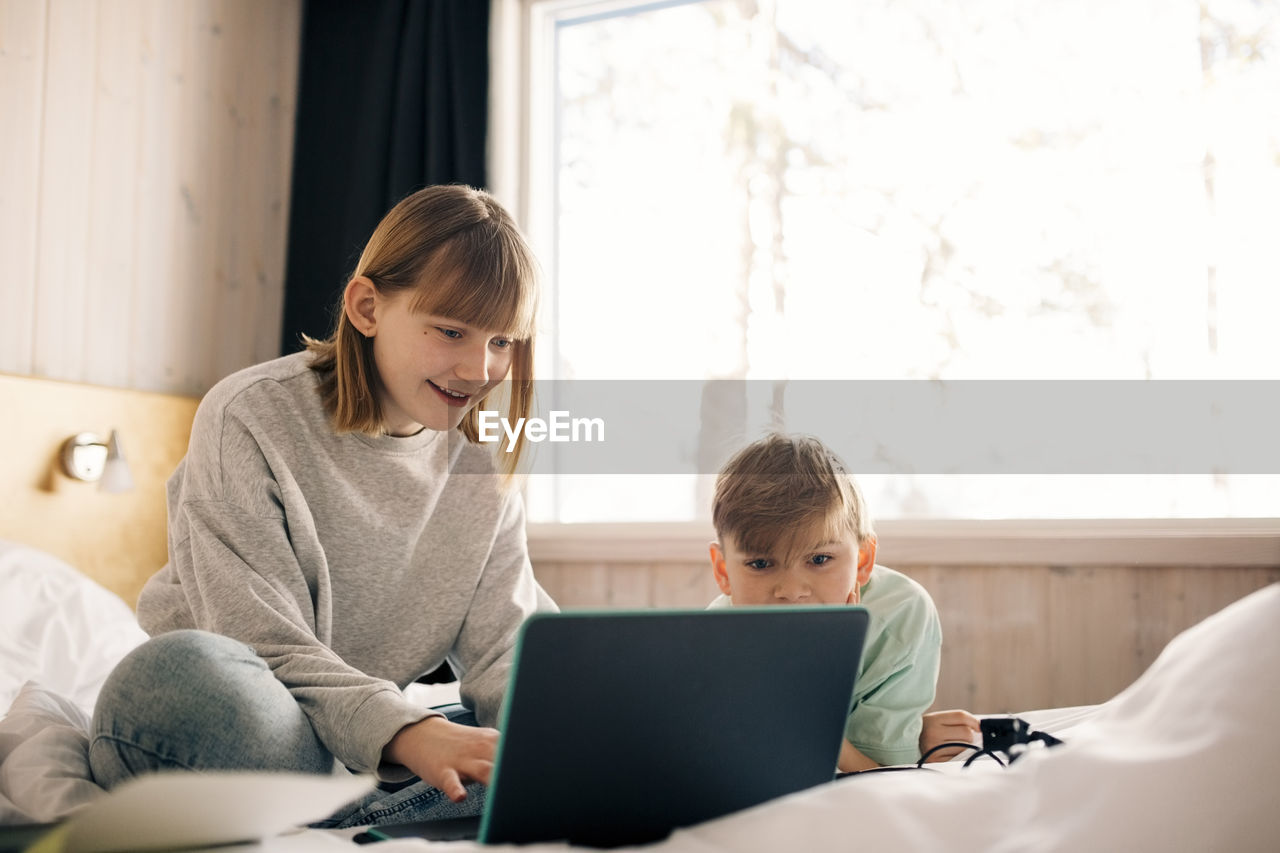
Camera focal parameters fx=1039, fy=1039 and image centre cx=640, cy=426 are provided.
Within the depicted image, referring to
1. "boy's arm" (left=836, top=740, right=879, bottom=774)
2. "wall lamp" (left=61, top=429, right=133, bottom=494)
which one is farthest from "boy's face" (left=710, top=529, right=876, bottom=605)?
"wall lamp" (left=61, top=429, right=133, bottom=494)

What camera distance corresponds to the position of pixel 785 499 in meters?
1.26

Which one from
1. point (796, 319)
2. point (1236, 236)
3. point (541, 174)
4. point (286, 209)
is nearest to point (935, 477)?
point (796, 319)

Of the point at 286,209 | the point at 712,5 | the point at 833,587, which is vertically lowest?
the point at 833,587

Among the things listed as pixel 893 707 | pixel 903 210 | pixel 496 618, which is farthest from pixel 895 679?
pixel 903 210

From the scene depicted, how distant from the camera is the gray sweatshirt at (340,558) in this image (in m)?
1.06

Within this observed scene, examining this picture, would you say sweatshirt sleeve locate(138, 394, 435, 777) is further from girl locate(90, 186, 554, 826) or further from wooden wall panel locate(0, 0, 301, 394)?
wooden wall panel locate(0, 0, 301, 394)

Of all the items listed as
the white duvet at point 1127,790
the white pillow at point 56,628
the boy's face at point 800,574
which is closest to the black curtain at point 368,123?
the white pillow at point 56,628

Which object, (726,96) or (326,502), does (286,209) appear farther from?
(326,502)

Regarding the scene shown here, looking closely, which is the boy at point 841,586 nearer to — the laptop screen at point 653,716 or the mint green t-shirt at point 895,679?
the mint green t-shirt at point 895,679

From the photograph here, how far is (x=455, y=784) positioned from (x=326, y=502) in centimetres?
54

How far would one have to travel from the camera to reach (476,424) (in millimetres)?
1481

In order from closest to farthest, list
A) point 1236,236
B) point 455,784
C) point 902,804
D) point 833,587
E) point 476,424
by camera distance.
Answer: point 902,804 < point 455,784 < point 833,587 < point 476,424 < point 1236,236

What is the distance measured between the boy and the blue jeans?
570 mm

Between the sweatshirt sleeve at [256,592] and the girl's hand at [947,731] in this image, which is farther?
the girl's hand at [947,731]
